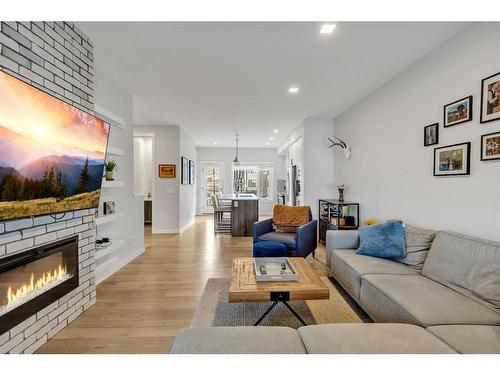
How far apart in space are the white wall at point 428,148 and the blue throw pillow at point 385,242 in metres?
0.42

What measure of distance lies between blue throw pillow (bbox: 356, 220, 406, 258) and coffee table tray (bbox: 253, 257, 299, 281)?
95cm

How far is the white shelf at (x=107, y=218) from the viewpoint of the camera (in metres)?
3.02

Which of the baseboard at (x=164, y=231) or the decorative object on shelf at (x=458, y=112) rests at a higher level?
the decorative object on shelf at (x=458, y=112)

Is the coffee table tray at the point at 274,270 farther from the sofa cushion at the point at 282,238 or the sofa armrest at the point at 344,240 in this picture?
the sofa cushion at the point at 282,238

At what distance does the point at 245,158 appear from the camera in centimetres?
1007

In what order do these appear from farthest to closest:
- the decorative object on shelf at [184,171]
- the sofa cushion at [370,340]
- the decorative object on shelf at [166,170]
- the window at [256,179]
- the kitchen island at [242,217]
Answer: the window at [256,179], the decorative object on shelf at [184,171], the decorative object on shelf at [166,170], the kitchen island at [242,217], the sofa cushion at [370,340]

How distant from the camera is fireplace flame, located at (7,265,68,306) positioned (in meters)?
1.76

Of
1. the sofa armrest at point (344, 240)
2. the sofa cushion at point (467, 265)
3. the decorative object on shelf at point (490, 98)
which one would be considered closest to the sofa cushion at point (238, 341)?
the sofa cushion at point (467, 265)

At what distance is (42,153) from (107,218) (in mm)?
1587

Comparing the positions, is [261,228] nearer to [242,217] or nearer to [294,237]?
[294,237]

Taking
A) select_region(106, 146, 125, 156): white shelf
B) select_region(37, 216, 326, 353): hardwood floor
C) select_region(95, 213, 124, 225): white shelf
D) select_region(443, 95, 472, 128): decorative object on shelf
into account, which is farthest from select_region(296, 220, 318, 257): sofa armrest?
select_region(106, 146, 125, 156): white shelf

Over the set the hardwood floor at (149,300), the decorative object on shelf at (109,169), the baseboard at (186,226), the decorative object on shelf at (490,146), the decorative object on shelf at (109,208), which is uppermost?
the decorative object on shelf at (490,146)

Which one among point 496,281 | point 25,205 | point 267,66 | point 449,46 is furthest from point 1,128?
point 449,46
